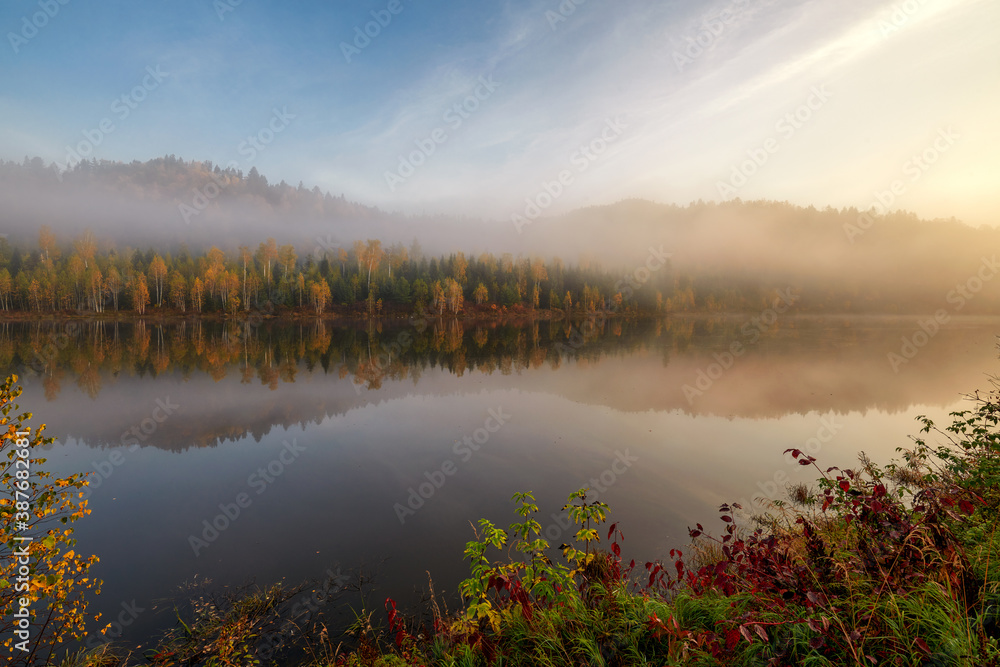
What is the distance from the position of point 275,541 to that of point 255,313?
107m

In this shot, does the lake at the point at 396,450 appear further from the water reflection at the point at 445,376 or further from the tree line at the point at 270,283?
the tree line at the point at 270,283

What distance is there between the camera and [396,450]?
587 inches

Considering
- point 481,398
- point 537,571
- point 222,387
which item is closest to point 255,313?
point 222,387

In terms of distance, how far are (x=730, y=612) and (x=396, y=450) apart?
12440mm

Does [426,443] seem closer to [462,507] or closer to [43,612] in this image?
[462,507]

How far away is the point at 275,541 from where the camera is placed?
9031mm

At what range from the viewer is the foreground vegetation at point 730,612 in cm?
329

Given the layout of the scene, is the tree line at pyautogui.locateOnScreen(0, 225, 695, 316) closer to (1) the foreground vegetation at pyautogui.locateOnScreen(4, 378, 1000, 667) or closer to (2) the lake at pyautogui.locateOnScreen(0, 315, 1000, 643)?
(2) the lake at pyautogui.locateOnScreen(0, 315, 1000, 643)

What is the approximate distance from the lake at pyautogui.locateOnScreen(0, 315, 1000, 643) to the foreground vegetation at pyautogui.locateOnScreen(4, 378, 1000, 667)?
1059mm

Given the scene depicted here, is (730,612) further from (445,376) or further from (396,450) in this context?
(445,376)

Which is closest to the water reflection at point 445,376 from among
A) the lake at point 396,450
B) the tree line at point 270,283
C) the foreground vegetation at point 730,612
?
the lake at point 396,450

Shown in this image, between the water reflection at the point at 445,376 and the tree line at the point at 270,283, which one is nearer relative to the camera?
the water reflection at the point at 445,376

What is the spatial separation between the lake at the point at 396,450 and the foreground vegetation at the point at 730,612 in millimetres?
1059

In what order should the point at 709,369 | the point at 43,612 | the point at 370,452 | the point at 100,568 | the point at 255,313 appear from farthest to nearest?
1. the point at 255,313
2. the point at 709,369
3. the point at 370,452
4. the point at 100,568
5. the point at 43,612
